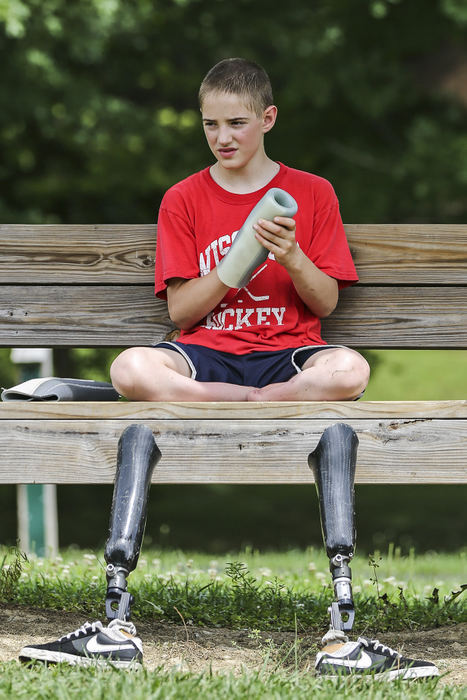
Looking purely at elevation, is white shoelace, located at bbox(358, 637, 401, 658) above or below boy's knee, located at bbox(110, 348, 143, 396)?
below

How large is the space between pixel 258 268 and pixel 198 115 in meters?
6.78

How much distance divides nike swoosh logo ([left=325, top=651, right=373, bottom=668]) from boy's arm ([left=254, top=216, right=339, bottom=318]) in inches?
44.1

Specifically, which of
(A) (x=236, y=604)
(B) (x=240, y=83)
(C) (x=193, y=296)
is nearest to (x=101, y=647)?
(A) (x=236, y=604)

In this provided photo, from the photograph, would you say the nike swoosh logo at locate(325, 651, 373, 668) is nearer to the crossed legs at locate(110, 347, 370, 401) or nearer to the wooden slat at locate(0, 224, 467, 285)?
the crossed legs at locate(110, 347, 370, 401)

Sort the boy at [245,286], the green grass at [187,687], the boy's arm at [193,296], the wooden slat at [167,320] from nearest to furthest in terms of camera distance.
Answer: the green grass at [187,687] < the boy at [245,286] < the boy's arm at [193,296] < the wooden slat at [167,320]

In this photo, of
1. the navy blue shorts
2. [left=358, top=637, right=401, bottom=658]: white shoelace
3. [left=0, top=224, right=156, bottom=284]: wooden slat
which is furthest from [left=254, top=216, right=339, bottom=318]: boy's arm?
[left=358, top=637, right=401, bottom=658]: white shoelace

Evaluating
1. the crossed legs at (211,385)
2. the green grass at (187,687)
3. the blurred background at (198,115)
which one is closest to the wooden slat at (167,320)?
the crossed legs at (211,385)

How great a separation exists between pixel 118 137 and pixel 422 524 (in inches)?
196

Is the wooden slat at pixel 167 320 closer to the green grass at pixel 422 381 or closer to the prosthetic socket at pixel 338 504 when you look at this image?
the prosthetic socket at pixel 338 504

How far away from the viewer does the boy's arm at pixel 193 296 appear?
3.02m

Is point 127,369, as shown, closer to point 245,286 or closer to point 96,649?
point 245,286

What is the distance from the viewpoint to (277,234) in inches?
111

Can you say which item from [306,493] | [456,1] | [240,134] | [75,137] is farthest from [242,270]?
[306,493]

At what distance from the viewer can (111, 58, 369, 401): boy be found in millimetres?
2908
